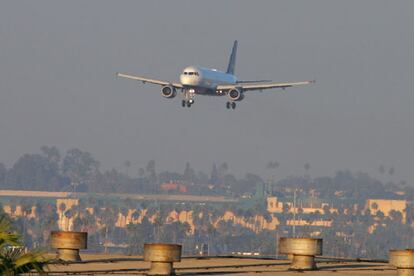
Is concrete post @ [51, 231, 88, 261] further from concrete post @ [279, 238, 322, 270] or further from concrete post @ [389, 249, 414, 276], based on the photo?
concrete post @ [389, 249, 414, 276]

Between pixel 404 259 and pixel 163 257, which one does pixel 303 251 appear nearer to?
pixel 404 259

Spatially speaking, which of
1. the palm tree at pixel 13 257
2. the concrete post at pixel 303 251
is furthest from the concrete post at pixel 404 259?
the palm tree at pixel 13 257

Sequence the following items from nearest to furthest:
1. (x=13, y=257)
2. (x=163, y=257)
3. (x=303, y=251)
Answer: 1. (x=13, y=257)
2. (x=163, y=257)
3. (x=303, y=251)

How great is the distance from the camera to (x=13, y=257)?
46.1m

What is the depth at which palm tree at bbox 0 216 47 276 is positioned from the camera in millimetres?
45688

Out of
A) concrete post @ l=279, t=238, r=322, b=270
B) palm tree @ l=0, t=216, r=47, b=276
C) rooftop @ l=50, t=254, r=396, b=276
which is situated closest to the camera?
palm tree @ l=0, t=216, r=47, b=276

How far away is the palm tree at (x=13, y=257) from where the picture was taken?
45.7 meters

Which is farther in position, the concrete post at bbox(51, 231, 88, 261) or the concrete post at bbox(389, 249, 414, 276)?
the concrete post at bbox(51, 231, 88, 261)

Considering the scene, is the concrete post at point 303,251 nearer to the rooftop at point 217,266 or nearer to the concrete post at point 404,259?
the rooftop at point 217,266

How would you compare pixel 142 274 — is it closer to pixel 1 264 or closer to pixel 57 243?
pixel 57 243

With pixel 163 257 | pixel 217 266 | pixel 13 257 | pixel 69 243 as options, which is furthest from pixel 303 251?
pixel 13 257

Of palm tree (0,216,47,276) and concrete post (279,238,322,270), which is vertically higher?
concrete post (279,238,322,270)

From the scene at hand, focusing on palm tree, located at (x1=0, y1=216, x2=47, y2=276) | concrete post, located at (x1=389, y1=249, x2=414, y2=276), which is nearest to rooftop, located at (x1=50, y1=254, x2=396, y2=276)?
concrete post, located at (x1=389, y1=249, x2=414, y2=276)

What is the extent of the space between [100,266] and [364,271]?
13.9 metres
